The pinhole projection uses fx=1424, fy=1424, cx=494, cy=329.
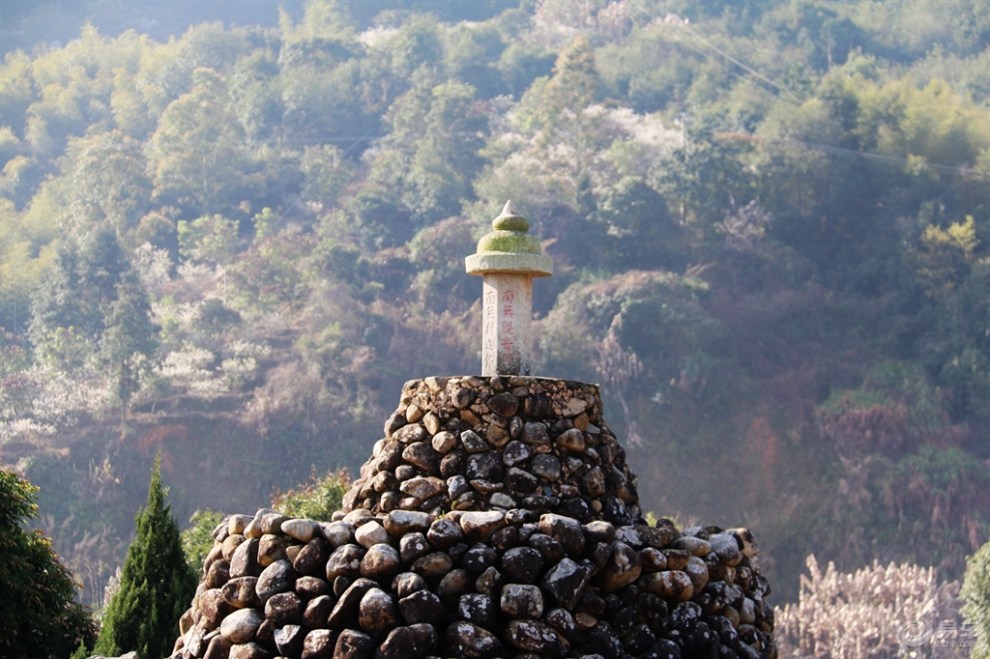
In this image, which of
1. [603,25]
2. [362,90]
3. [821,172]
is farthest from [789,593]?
[603,25]

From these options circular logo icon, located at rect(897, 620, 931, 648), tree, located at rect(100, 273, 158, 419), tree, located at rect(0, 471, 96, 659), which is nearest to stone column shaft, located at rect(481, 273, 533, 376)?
tree, located at rect(0, 471, 96, 659)

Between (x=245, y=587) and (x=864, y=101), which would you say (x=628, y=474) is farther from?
(x=864, y=101)

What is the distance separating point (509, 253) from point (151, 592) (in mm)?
5129

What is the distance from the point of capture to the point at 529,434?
946cm

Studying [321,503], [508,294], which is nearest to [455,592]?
[508,294]

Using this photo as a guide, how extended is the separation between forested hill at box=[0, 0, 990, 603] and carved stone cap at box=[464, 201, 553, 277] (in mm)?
29808

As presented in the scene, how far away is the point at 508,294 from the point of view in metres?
10.1

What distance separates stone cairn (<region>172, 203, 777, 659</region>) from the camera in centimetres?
843

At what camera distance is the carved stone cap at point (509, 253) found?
32.6 feet

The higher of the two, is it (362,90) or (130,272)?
(362,90)

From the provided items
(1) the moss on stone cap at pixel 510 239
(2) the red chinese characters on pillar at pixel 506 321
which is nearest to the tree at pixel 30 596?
(2) the red chinese characters on pillar at pixel 506 321

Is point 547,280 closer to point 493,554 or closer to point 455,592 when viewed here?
point 493,554

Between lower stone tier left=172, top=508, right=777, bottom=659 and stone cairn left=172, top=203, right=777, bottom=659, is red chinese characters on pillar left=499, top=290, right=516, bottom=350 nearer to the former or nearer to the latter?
stone cairn left=172, top=203, right=777, bottom=659

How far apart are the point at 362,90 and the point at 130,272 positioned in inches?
1101
